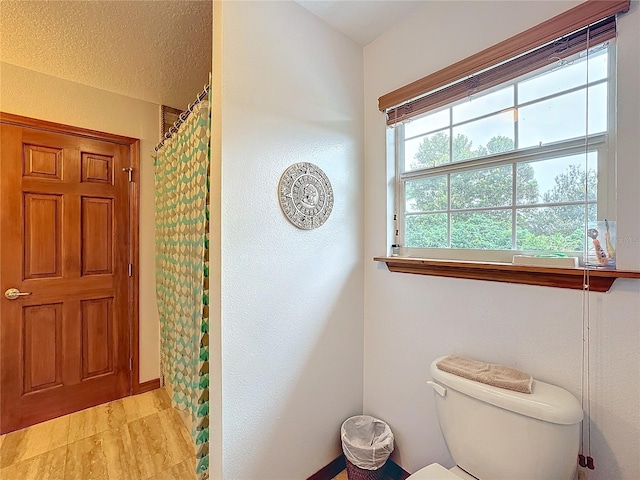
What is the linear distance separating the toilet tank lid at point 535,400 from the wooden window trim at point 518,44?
123 centimetres

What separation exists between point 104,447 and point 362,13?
9.45ft

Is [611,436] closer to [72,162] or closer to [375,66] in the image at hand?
[375,66]

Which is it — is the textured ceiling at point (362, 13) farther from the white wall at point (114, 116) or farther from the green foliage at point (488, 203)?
the white wall at point (114, 116)

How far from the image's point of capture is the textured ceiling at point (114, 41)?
1.43m

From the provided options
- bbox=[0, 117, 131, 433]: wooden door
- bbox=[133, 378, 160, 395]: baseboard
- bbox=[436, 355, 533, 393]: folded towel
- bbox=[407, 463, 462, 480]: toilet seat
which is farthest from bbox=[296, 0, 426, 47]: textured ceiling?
bbox=[133, 378, 160, 395]: baseboard

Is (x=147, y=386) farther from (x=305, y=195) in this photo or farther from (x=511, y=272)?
(x=511, y=272)

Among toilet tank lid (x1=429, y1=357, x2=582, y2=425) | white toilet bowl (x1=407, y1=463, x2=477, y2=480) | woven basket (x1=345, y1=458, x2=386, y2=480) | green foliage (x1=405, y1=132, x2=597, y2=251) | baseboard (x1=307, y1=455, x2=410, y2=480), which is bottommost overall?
baseboard (x1=307, y1=455, x2=410, y2=480)

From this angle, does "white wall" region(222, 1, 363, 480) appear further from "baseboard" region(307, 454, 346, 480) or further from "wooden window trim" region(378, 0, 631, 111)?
"wooden window trim" region(378, 0, 631, 111)

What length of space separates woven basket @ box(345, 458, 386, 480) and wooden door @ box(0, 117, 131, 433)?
1928 mm

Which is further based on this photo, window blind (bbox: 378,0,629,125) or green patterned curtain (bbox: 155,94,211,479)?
green patterned curtain (bbox: 155,94,211,479)

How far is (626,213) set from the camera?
0.88 meters

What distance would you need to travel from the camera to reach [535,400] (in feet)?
2.92

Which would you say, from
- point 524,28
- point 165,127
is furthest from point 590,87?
point 165,127

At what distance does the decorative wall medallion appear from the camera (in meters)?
1.36
